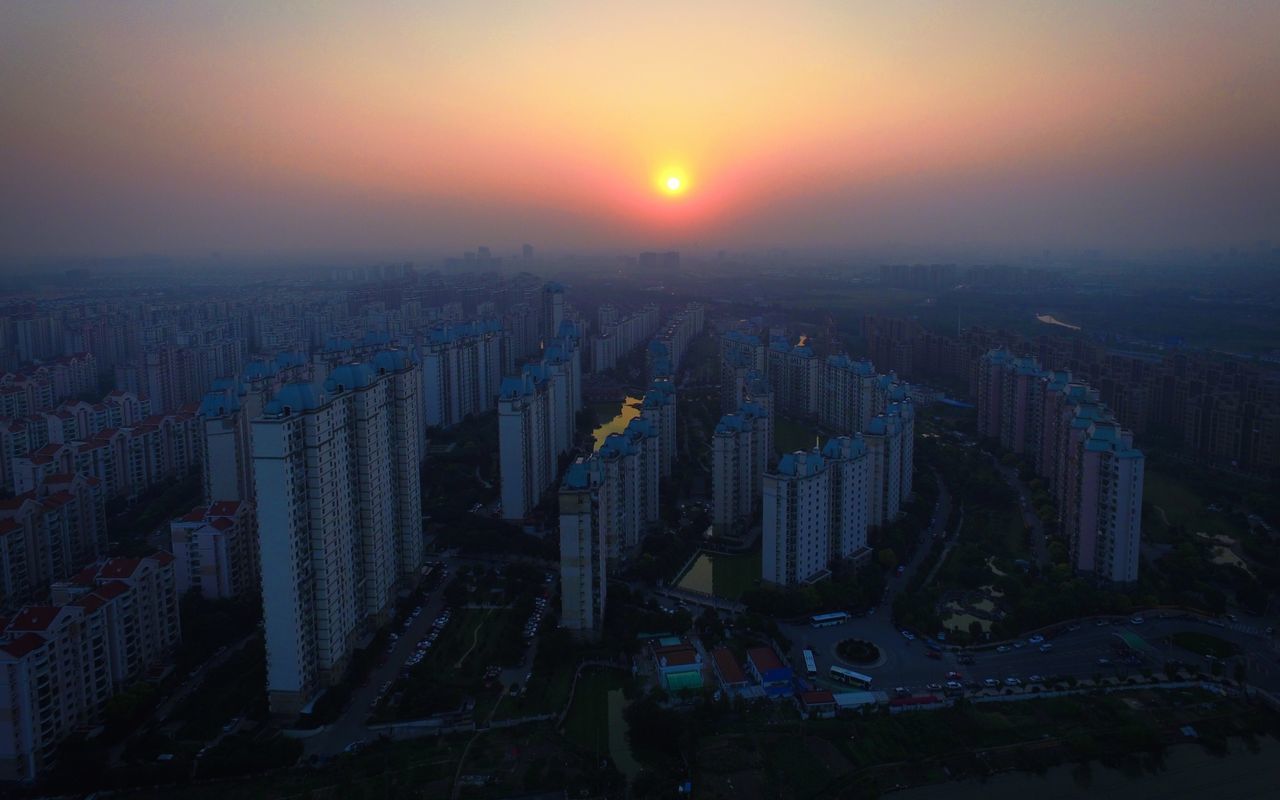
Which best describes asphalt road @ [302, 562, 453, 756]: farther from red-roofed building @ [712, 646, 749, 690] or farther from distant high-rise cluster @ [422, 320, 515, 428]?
distant high-rise cluster @ [422, 320, 515, 428]

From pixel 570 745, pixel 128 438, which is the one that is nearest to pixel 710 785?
pixel 570 745

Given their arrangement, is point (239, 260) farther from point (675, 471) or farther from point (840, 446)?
point (840, 446)

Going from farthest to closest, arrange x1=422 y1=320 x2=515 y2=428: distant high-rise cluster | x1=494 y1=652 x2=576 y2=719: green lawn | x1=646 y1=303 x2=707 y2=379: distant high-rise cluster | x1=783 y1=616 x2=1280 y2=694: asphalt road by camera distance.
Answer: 1. x1=646 y1=303 x2=707 y2=379: distant high-rise cluster
2. x1=422 y1=320 x2=515 y2=428: distant high-rise cluster
3. x1=783 y1=616 x2=1280 y2=694: asphalt road
4. x1=494 y1=652 x2=576 y2=719: green lawn

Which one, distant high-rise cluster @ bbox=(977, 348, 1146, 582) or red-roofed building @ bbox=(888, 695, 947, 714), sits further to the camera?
distant high-rise cluster @ bbox=(977, 348, 1146, 582)

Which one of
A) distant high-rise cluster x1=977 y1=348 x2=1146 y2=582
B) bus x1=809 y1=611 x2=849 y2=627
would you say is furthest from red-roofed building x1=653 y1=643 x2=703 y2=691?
distant high-rise cluster x1=977 y1=348 x2=1146 y2=582

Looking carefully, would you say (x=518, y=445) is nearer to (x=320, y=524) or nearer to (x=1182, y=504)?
(x=320, y=524)

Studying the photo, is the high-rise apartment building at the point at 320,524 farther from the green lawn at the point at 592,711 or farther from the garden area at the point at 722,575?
the garden area at the point at 722,575
